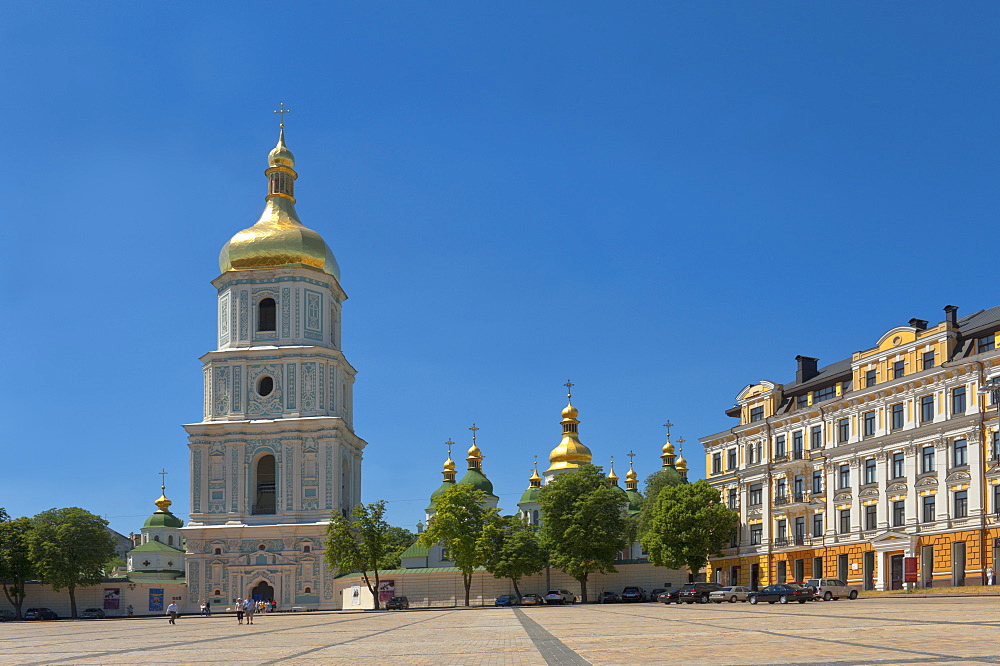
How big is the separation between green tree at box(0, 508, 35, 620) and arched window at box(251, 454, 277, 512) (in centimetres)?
1648

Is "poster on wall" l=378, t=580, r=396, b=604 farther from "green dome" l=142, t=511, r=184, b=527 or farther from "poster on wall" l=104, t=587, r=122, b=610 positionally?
"green dome" l=142, t=511, r=184, b=527

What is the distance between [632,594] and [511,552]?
355 inches

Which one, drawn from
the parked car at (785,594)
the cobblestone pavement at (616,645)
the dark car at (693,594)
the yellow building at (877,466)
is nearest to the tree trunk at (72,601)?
the dark car at (693,594)

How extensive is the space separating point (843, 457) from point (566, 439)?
59.4 m

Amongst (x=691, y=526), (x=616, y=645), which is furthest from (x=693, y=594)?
(x=616, y=645)

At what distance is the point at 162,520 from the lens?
13962 cm

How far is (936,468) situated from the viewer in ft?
198

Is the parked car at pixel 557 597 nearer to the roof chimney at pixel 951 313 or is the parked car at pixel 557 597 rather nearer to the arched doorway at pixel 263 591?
the arched doorway at pixel 263 591

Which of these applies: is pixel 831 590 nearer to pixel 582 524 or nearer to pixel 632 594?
pixel 632 594

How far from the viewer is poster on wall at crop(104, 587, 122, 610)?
86.0 meters

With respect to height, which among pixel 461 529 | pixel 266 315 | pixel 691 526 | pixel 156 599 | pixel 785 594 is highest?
pixel 266 315

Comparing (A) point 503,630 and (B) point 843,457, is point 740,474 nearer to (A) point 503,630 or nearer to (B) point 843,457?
(B) point 843,457

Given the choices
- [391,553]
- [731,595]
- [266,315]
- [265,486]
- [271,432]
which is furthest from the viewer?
[391,553]

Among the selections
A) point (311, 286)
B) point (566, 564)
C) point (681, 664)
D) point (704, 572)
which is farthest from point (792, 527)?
point (681, 664)
